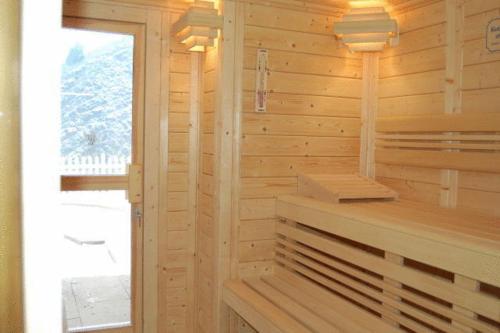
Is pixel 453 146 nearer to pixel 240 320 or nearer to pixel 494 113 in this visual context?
pixel 494 113

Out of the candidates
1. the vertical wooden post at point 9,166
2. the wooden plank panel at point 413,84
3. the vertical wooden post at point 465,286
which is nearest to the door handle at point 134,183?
the wooden plank panel at point 413,84

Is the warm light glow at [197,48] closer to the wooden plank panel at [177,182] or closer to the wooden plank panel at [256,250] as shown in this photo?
the wooden plank panel at [177,182]

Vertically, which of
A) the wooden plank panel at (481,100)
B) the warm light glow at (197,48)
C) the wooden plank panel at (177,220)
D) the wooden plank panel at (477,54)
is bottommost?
the wooden plank panel at (177,220)

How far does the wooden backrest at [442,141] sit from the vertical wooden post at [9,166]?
276 centimetres

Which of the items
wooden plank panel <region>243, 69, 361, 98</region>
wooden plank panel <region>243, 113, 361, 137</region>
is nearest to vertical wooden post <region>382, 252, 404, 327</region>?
wooden plank panel <region>243, 113, 361, 137</region>

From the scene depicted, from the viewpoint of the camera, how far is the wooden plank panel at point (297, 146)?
3523mm

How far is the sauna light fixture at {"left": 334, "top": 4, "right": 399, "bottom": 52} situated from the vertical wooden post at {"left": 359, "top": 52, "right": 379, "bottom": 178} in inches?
→ 10.9

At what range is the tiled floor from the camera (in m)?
3.82

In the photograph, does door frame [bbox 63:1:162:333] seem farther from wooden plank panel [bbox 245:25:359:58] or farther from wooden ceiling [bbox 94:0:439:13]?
wooden plank panel [bbox 245:25:359:58]

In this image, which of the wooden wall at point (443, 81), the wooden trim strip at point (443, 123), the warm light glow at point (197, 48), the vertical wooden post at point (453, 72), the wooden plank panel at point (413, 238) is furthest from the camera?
the warm light glow at point (197, 48)

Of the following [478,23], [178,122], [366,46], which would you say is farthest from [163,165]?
[478,23]

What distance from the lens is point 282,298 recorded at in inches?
122

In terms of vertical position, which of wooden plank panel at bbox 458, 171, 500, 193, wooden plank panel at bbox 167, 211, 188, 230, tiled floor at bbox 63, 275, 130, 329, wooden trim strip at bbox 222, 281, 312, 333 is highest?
wooden plank panel at bbox 458, 171, 500, 193

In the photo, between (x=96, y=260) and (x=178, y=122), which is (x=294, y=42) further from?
(x=96, y=260)
